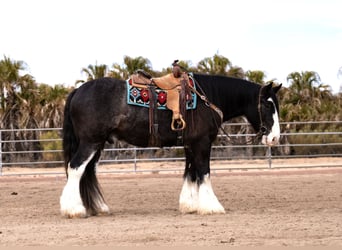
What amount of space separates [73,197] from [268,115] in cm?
280

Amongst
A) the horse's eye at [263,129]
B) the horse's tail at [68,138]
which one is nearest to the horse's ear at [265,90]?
the horse's eye at [263,129]

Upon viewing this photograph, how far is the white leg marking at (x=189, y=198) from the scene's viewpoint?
8703 millimetres

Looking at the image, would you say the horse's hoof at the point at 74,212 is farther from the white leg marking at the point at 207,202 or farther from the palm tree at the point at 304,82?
the palm tree at the point at 304,82

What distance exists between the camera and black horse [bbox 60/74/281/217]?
8477 millimetres

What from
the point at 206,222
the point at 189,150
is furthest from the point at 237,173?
the point at 206,222

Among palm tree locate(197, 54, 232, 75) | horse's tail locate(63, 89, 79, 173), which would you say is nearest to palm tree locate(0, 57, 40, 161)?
palm tree locate(197, 54, 232, 75)

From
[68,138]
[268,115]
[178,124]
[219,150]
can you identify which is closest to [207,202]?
[178,124]

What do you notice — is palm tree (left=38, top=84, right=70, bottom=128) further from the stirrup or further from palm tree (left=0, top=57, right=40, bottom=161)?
the stirrup

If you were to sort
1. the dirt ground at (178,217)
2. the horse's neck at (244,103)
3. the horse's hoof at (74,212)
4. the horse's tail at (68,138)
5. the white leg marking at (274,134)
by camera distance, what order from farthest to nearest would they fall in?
the horse's neck at (244,103), the white leg marking at (274,134), the horse's tail at (68,138), the horse's hoof at (74,212), the dirt ground at (178,217)

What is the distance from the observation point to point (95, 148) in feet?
28.0

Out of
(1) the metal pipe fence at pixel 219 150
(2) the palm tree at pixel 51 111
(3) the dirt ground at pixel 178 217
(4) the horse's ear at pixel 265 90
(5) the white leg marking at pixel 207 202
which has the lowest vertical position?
(3) the dirt ground at pixel 178 217

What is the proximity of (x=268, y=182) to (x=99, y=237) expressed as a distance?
791cm

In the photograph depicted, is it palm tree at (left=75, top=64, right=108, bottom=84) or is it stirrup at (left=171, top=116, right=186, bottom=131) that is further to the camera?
palm tree at (left=75, top=64, right=108, bottom=84)

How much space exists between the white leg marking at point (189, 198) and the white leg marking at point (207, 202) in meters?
0.20
